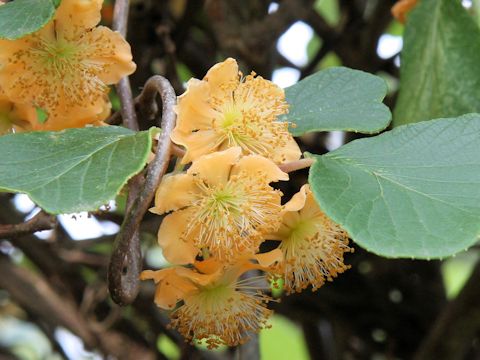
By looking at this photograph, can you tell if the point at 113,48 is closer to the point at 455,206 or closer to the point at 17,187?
the point at 17,187

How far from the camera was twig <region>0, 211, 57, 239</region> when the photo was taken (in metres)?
0.82

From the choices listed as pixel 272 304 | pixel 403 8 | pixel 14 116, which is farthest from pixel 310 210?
pixel 272 304

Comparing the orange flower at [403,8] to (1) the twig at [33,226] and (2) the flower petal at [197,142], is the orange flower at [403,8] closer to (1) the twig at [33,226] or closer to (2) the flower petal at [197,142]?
(2) the flower petal at [197,142]

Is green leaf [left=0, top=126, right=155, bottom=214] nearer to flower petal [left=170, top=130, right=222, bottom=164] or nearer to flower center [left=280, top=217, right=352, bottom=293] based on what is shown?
flower petal [left=170, top=130, right=222, bottom=164]

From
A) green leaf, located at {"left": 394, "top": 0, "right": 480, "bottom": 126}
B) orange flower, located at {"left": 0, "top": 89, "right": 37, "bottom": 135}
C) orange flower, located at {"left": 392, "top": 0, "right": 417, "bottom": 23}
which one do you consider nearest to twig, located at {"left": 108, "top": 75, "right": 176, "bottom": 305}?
orange flower, located at {"left": 0, "top": 89, "right": 37, "bottom": 135}

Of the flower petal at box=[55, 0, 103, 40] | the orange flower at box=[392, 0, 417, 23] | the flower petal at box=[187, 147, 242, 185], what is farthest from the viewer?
the orange flower at box=[392, 0, 417, 23]

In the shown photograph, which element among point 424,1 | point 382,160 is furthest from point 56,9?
point 424,1

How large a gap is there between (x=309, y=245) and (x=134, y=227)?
211 mm

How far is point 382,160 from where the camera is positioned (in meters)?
0.76

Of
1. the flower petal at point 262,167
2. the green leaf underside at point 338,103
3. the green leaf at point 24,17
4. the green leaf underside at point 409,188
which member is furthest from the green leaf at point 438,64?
the green leaf at point 24,17

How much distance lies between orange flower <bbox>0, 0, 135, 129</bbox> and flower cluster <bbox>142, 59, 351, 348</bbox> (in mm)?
147

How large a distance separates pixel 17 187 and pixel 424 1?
715 millimetres

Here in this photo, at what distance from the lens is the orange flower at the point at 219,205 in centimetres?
76

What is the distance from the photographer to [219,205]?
0.79m
